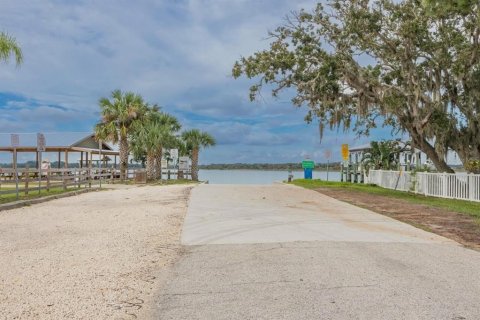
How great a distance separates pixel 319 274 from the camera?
5656 millimetres

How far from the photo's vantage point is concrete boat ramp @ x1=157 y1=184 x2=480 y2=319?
4.42 m

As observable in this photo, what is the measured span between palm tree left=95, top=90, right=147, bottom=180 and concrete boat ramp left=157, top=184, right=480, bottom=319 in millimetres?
29148

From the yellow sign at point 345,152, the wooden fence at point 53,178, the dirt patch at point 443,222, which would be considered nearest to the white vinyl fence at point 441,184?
the dirt patch at point 443,222

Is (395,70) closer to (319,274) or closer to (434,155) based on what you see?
(434,155)

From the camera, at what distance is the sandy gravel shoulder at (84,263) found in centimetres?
456

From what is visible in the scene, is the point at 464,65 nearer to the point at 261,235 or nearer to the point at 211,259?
the point at 261,235

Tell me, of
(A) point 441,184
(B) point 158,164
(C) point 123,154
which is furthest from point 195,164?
(A) point 441,184

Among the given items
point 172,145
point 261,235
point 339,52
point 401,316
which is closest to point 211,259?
point 261,235

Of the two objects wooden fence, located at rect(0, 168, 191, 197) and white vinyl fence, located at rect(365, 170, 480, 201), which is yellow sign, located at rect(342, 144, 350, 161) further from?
wooden fence, located at rect(0, 168, 191, 197)

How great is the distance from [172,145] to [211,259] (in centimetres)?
3894

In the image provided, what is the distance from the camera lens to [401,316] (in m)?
4.23

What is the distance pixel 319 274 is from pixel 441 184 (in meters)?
17.8

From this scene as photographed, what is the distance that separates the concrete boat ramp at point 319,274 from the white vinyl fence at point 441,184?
34.7 ft

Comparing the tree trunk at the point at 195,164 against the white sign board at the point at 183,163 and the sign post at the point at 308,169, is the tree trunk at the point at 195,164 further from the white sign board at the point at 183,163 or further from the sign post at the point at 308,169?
the sign post at the point at 308,169
